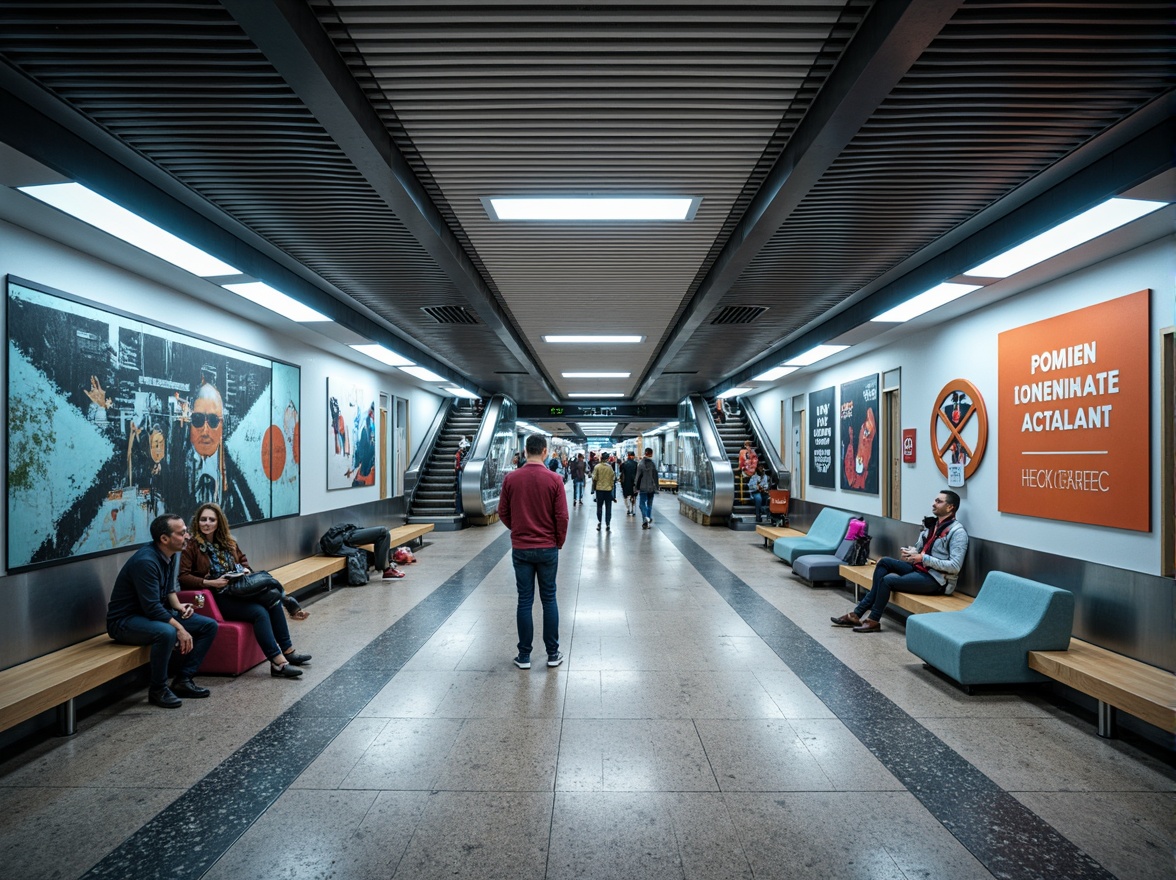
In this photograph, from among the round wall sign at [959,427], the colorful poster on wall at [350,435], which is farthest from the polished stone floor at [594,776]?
the colorful poster on wall at [350,435]

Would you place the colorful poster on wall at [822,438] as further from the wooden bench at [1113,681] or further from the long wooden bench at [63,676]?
the long wooden bench at [63,676]

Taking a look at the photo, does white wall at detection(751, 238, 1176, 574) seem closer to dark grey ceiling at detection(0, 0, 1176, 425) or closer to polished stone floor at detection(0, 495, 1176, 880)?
dark grey ceiling at detection(0, 0, 1176, 425)

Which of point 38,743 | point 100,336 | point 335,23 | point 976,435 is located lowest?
point 38,743

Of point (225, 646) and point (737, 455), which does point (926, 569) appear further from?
point (737, 455)

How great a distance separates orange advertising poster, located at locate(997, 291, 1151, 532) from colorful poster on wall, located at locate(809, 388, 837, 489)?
4.54 meters

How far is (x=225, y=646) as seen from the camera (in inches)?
171

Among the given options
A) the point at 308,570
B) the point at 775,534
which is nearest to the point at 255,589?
the point at 308,570

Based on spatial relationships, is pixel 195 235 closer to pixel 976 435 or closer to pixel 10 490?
pixel 10 490

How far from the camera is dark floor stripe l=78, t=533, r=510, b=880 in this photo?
92.4 inches

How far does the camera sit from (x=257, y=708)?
12.4 feet

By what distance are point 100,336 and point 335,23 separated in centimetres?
320

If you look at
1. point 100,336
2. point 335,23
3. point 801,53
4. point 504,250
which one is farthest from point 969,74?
point 100,336

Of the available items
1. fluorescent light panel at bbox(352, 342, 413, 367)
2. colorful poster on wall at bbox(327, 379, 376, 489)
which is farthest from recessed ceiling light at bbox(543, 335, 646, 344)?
colorful poster on wall at bbox(327, 379, 376, 489)

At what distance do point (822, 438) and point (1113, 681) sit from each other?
7.24 metres
